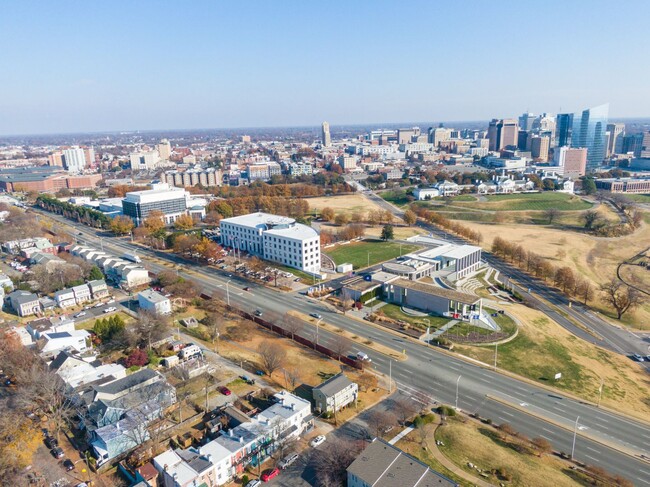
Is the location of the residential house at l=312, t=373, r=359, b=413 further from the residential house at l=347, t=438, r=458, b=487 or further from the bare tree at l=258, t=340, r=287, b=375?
the residential house at l=347, t=438, r=458, b=487

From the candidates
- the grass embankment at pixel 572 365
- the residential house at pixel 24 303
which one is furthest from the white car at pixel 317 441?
the residential house at pixel 24 303

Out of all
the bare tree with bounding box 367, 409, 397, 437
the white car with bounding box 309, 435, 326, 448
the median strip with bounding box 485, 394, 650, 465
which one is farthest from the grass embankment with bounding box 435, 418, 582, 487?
the white car with bounding box 309, 435, 326, 448

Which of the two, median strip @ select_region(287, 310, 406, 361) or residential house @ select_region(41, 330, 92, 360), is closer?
residential house @ select_region(41, 330, 92, 360)

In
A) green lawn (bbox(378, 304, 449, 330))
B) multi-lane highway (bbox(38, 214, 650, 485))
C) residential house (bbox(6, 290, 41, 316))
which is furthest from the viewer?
residential house (bbox(6, 290, 41, 316))

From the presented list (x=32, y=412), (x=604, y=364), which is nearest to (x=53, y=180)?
(x=32, y=412)

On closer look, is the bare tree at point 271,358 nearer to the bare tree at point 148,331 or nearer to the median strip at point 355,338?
the median strip at point 355,338

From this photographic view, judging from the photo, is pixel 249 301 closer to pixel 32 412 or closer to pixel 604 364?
pixel 32 412
